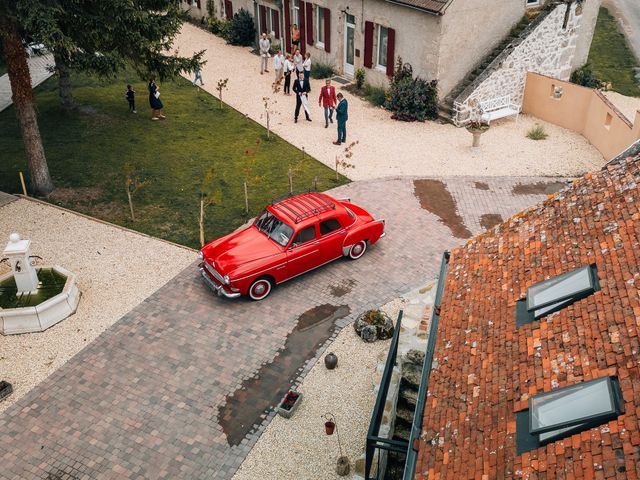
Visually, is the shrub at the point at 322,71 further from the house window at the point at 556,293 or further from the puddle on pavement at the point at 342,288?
the house window at the point at 556,293

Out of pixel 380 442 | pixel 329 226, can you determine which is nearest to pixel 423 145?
pixel 329 226

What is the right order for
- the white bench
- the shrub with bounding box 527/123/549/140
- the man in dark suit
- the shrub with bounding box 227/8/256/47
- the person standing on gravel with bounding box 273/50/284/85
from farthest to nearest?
the shrub with bounding box 227/8/256/47, the person standing on gravel with bounding box 273/50/284/85, the man in dark suit, the white bench, the shrub with bounding box 527/123/549/140

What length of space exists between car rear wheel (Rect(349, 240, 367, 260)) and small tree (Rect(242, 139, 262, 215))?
3436 mm

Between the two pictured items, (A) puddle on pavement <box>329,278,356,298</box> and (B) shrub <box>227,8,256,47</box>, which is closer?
(A) puddle on pavement <box>329,278,356,298</box>

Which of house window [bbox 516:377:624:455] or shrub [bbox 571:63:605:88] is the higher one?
house window [bbox 516:377:624:455]

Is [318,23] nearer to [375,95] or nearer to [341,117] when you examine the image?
[375,95]

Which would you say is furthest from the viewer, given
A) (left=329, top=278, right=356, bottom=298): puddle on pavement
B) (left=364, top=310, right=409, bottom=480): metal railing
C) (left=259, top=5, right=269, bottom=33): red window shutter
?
(left=259, top=5, right=269, bottom=33): red window shutter

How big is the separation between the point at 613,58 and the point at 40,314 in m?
27.5

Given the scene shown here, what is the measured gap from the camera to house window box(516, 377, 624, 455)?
5.51 m

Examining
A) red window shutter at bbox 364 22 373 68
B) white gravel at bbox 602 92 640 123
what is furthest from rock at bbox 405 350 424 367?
white gravel at bbox 602 92 640 123

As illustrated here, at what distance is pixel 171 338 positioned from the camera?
11.7 meters

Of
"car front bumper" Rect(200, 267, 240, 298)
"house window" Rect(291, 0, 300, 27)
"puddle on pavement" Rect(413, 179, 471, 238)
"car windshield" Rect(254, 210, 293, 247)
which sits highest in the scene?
"house window" Rect(291, 0, 300, 27)

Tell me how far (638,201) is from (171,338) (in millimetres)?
8453

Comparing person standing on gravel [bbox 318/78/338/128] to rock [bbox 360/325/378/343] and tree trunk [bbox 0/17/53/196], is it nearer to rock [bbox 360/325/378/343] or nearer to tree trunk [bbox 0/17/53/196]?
tree trunk [bbox 0/17/53/196]
